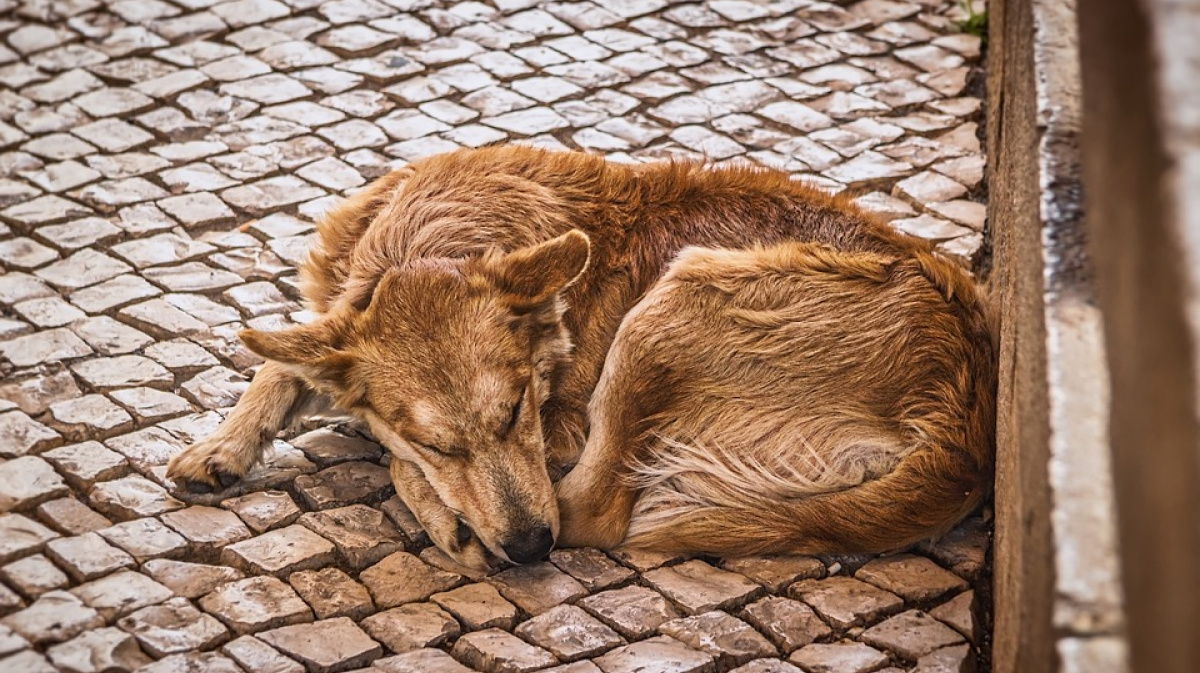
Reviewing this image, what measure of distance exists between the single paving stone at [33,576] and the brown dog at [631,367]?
0.62 m

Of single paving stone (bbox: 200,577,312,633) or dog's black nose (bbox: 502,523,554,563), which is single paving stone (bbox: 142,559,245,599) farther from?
dog's black nose (bbox: 502,523,554,563)

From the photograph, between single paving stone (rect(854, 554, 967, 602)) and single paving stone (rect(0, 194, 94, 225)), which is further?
single paving stone (rect(0, 194, 94, 225))

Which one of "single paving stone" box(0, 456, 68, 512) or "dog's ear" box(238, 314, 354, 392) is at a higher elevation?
"dog's ear" box(238, 314, 354, 392)

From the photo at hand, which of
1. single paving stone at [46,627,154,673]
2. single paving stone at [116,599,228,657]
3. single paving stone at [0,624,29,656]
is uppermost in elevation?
single paving stone at [116,599,228,657]

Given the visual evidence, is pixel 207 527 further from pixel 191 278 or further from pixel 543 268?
pixel 191 278

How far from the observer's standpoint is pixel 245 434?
4.90m

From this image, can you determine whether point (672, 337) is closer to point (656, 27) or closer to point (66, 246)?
point (66, 246)

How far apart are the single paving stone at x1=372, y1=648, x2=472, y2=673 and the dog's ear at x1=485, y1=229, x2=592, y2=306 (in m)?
1.24

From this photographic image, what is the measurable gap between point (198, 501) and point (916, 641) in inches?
101

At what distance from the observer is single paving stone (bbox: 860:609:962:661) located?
165 inches

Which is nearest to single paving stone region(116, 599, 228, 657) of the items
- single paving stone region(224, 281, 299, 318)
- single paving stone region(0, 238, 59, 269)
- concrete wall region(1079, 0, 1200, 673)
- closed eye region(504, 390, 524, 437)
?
closed eye region(504, 390, 524, 437)

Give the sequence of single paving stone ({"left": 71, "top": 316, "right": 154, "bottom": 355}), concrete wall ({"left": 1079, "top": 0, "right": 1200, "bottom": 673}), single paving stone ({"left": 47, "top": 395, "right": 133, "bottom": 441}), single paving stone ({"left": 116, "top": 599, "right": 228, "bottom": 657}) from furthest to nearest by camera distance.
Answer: single paving stone ({"left": 71, "top": 316, "right": 154, "bottom": 355}), single paving stone ({"left": 47, "top": 395, "right": 133, "bottom": 441}), single paving stone ({"left": 116, "top": 599, "right": 228, "bottom": 657}), concrete wall ({"left": 1079, "top": 0, "right": 1200, "bottom": 673})

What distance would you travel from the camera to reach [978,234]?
655 cm

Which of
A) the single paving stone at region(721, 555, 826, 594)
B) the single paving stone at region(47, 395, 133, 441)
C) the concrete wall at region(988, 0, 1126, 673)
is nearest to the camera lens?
the concrete wall at region(988, 0, 1126, 673)
